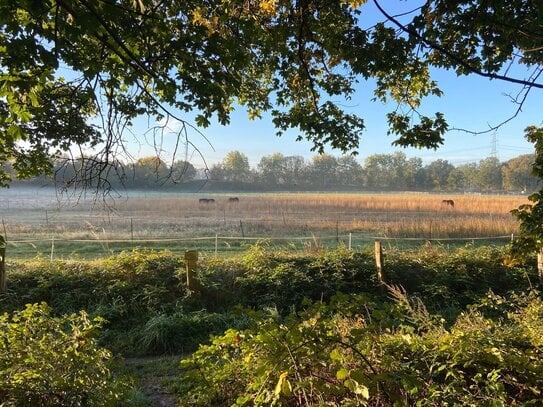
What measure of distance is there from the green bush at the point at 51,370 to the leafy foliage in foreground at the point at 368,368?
0.52 metres

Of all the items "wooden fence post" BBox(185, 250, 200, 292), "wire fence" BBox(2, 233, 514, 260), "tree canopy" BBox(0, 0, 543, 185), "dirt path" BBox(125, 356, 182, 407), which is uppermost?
"tree canopy" BBox(0, 0, 543, 185)

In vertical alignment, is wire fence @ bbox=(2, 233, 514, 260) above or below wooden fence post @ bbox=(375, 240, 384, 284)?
below

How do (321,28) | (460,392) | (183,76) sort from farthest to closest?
1. (321,28)
2. (183,76)
3. (460,392)

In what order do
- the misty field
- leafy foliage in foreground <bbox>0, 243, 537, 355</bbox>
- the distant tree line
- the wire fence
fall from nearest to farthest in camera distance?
1. leafy foliage in foreground <bbox>0, 243, 537, 355</bbox>
2. the wire fence
3. the misty field
4. the distant tree line

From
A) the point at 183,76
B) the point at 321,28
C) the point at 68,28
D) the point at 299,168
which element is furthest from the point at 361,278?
the point at 299,168

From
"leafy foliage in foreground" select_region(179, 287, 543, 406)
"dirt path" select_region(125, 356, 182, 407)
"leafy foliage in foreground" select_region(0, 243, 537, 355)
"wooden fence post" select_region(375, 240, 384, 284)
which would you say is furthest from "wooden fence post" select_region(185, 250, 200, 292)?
"leafy foliage in foreground" select_region(179, 287, 543, 406)

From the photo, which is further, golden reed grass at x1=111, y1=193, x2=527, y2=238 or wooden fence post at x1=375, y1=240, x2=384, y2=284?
golden reed grass at x1=111, y1=193, x2=527, y2=238

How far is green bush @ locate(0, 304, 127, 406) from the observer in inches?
75.9

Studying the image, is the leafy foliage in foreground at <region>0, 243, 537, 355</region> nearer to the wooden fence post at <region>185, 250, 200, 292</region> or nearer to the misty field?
the wooden fence post at <region>185, 250, 200, 292</region>

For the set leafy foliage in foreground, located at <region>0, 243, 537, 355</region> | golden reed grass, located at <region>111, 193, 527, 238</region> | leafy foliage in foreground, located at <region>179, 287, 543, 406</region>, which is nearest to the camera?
leafy foliage in foreground, located at <region>179, 287, 543, 406</region>

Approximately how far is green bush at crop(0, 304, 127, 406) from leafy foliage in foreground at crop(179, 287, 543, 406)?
0.52m

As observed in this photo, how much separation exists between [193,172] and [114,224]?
18.9 metres

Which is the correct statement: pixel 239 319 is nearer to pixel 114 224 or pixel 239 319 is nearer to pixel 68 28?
pixel 68 28

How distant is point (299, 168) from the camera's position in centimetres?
7200
